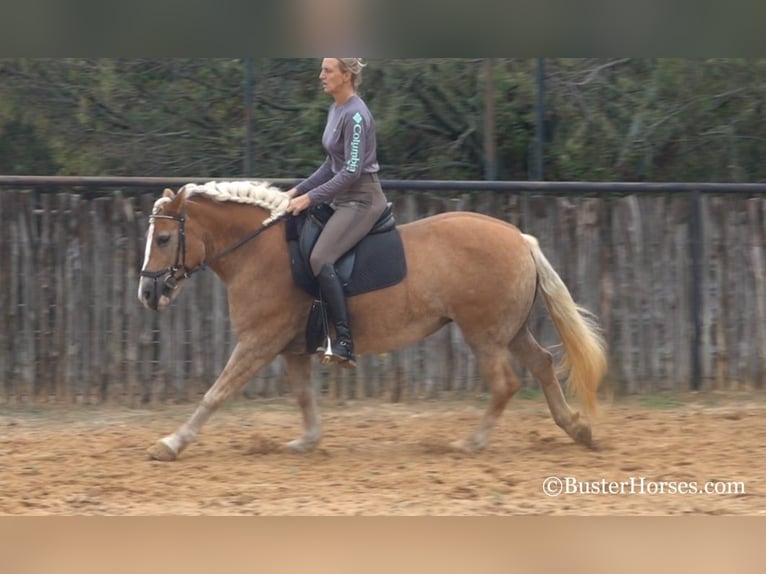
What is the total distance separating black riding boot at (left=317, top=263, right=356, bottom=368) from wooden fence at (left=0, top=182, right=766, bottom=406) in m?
2.22

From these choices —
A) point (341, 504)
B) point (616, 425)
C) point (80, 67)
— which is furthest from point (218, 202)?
point (80, 67)

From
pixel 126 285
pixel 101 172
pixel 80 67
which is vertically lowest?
pixel 126 285

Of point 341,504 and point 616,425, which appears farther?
point 616,425

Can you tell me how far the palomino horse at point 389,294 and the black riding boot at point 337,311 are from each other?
193mm

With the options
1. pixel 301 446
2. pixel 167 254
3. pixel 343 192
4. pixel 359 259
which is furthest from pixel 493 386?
pixel 167 254

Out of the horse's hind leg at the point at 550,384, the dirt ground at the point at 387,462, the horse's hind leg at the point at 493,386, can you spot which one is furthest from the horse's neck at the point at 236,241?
the horse's hind leg at the point at 550,384

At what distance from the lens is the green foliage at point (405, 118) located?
36.7ft

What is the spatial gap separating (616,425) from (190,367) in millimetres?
3445

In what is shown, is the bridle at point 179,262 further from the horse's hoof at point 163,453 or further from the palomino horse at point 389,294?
the horse's hoof at point 163,453

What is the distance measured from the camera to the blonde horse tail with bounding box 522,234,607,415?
312 inches

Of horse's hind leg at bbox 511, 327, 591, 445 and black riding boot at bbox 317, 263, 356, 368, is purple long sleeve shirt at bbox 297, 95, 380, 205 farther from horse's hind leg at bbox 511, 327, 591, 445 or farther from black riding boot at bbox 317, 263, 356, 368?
horse's hind leg at bbox 511, 327, 591, 445

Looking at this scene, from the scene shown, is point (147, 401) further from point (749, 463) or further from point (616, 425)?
point (749, 463)

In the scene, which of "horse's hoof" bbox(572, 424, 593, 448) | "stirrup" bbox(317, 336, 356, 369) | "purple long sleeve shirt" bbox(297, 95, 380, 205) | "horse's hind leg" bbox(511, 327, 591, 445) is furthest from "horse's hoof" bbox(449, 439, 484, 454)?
"purple long sleeve shirt" bbox(297, 95, 380, 205)
